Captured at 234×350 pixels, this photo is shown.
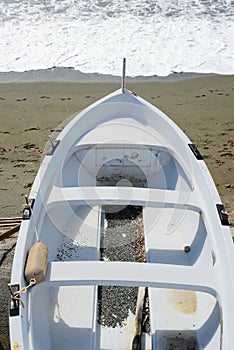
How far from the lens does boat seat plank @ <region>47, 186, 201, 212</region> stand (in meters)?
4.10

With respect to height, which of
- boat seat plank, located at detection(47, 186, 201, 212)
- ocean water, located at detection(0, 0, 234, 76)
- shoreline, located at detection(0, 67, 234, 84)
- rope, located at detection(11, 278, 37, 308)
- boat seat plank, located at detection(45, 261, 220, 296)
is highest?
ocean water, located at detection(0, 0, 234, 76)

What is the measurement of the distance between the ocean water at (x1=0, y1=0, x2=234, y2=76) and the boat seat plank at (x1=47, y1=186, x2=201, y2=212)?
500cm

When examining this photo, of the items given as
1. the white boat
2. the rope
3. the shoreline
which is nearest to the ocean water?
the shoreline

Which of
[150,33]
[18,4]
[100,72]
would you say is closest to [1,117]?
[100,72]

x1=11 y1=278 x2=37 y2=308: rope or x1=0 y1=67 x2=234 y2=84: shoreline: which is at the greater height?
x1=0 y1=67 x2=234 y2=84: shoreline

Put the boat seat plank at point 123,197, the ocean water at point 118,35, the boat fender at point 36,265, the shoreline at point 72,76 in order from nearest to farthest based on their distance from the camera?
1. the boat fender at point 36,265
2. the boat seat plank at point 123,197
3. the shoreline at point 72,76
4. the ocean water at point 118,35

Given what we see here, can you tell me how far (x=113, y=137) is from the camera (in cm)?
523

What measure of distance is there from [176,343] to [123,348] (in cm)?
37

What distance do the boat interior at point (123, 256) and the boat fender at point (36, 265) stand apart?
0.24 feet

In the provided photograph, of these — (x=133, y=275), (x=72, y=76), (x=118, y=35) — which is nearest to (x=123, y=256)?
(x=133, y=275)

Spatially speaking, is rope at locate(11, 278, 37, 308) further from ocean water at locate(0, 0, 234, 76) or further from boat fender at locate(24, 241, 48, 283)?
ocean water at locate(0, 0, 234, 76)

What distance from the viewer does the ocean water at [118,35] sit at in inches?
363

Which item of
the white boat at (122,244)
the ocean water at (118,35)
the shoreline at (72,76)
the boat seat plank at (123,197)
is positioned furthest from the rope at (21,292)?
the ocean water at (118,35)

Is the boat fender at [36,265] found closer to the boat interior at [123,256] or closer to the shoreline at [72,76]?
the boat interior at [123,256]
